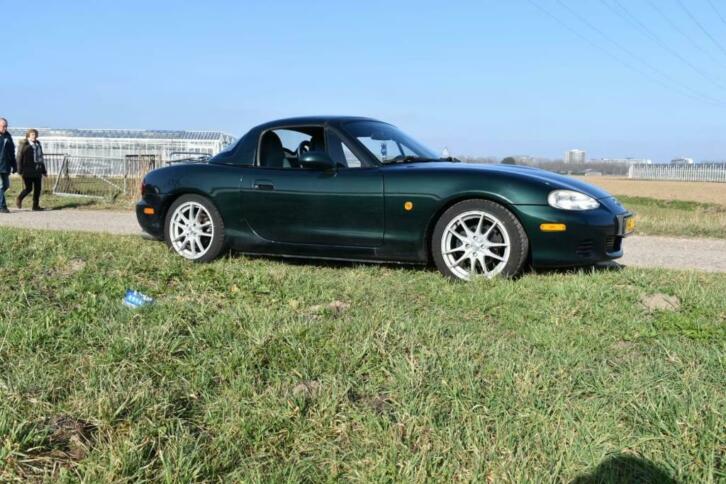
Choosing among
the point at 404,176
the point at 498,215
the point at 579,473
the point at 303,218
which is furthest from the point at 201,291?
the point at 579,473

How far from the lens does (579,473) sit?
209cm

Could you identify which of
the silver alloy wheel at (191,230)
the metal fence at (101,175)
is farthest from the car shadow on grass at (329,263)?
the metal fence at (101,175)

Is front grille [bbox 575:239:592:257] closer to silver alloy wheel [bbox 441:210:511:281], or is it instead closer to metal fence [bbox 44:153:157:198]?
silver alloy wheel [bbox 441:210:511:281]

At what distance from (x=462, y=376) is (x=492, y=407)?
27 centimetres

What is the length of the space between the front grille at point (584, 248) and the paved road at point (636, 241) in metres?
1.47

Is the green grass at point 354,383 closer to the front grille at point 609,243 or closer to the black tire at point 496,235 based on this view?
the black tire at point 496,235

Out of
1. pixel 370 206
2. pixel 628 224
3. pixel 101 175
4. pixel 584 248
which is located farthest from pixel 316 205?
pixel 101 175

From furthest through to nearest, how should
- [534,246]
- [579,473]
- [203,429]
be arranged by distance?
1. [534,246]
2. [203,429]
3. [579,473]

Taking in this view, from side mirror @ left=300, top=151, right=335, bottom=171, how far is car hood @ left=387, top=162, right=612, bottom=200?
537mm

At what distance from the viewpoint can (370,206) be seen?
5.18 metres

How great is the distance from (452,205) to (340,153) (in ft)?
3.76

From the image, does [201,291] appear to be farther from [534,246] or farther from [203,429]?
[534,246]

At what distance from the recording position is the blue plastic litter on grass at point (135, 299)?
372 cm

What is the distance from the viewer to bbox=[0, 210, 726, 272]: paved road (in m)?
6.38
